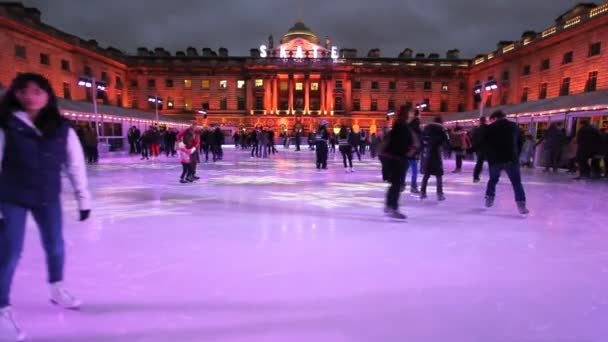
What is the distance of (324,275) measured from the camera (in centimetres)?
297

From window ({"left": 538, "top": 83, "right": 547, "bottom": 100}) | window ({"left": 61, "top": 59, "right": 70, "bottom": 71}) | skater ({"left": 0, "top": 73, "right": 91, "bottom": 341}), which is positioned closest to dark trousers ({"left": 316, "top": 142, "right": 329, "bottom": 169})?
skater ({"left": 0, "top": 73, "right": 91, "bottom": 341})

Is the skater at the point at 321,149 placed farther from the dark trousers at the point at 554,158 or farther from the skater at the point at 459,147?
the dark trousers at the point at 554,158

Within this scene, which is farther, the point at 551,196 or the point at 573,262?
the point at 551,196

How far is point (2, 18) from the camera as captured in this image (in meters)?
25.4

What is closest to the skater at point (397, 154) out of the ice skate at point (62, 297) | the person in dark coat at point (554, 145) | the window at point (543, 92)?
the ice skate at point (62, 297)

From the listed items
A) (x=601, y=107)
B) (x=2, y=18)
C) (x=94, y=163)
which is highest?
(x=2, y=18)

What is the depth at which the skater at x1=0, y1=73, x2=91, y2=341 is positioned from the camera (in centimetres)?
200

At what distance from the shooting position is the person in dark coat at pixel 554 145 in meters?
11.2

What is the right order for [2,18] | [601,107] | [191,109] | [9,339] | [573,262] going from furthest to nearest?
1. [191,109]
2. [2,18]
3. [601,107]
4. [573,262]
5. [9,339]

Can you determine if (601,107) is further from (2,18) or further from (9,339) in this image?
(2,18)

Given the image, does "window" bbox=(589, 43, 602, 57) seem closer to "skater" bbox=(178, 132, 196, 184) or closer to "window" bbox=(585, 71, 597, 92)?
"window" bbox=(585, 71, 597, 92)

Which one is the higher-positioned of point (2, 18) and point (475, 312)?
point (2, 18)

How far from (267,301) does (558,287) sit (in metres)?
2.12

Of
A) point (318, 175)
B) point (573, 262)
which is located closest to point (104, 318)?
point (573, 262)
